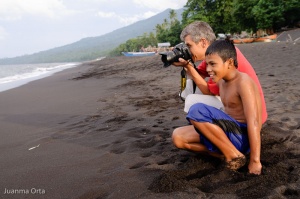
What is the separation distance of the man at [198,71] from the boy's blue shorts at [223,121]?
22cm

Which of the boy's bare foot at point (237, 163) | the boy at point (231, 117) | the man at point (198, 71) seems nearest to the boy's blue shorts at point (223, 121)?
the boy at point (231, 117)

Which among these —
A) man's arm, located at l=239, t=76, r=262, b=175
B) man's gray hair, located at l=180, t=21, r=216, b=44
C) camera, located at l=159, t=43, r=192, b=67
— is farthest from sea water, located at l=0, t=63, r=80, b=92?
man's arm, located at l=239, t=76, r=262, b=175

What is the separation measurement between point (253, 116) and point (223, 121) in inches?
8.7

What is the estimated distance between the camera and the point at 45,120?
15.1ft

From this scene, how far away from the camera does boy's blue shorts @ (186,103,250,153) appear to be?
75.3 inches

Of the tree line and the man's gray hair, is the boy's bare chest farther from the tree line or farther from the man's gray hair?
the tree line

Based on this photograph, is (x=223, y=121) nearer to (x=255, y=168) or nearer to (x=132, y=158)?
(x=255, y=168)

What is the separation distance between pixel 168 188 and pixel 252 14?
2713 centimetres

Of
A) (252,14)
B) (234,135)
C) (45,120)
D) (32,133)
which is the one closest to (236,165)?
(234,135)

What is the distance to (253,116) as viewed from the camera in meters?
1.80

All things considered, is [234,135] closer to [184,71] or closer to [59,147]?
[184,71]

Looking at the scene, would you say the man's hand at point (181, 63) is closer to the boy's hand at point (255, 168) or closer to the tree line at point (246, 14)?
the boy's hand at point (255, 168)

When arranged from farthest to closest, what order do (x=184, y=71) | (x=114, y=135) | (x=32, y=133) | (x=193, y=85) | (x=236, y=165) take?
(x=32, y=133) < (x=114, y=135) < (x=193, y=85) < (x=184, y=71) < (x=236, y=165)

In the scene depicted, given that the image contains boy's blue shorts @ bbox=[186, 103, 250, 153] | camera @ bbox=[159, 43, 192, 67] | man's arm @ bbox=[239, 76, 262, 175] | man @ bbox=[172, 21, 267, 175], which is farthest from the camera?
camera @ bbox=[159, 43, 192, 67]
